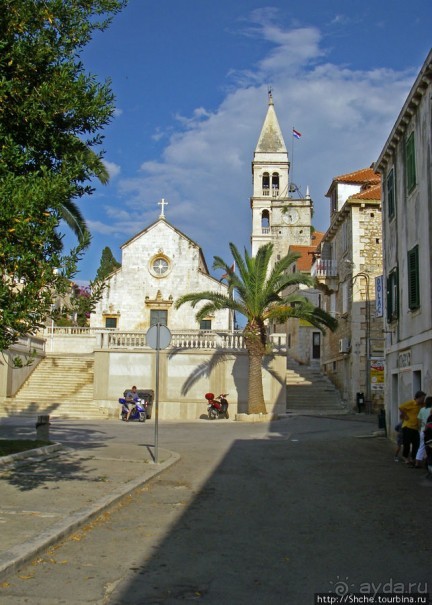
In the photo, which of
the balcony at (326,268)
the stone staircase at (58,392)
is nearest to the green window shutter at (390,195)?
the stone staircase at (58,392)

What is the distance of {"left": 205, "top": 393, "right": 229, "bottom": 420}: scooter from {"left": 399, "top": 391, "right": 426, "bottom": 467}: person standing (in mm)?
15141

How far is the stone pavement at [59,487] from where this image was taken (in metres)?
6.27

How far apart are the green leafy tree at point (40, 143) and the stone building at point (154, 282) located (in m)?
34.3

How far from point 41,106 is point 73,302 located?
2.60 metres

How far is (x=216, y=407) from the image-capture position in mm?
28031

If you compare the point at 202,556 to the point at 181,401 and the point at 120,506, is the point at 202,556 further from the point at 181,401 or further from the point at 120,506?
the point at 181,401

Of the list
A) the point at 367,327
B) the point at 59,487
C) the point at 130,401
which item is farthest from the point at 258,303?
the point at 59,487

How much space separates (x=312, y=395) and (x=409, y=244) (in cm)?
1859

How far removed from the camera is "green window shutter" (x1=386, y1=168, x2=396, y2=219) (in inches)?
726

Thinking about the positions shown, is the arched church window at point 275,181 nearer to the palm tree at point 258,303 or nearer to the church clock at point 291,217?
the church clock at point 291,217

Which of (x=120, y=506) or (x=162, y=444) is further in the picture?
(x=162, y=444)

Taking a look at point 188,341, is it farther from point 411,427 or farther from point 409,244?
point 411,427

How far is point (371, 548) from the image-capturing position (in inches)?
255

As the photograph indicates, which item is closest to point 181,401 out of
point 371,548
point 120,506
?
point 120,506
